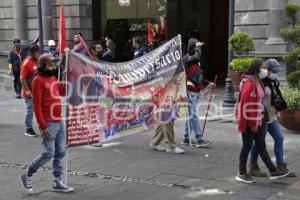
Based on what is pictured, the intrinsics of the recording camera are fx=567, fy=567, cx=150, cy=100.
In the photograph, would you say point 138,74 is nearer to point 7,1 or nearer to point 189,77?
point 189,77

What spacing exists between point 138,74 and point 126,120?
864 mm

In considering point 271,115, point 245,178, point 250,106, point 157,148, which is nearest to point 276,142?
point 271,115

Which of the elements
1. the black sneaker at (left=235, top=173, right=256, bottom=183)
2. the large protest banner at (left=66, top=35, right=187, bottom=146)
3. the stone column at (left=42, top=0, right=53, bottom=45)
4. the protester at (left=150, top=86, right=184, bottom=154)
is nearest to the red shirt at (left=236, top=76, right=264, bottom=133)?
the black sneaker at (left=235, top=173, right=256, bottom=183)

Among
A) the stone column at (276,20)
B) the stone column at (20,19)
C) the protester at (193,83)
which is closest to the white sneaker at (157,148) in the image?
the protester at (193,83)

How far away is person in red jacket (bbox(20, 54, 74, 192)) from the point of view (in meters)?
7.00

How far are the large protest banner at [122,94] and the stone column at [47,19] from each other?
38.6 feet

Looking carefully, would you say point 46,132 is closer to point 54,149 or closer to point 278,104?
point 54,149

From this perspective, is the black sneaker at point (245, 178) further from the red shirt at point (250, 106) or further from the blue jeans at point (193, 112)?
the blue jeans at point (193, 112)

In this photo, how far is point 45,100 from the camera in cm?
707

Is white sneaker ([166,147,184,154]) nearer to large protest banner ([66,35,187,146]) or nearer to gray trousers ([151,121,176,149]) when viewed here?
gray trousers ([151,121,176,149])

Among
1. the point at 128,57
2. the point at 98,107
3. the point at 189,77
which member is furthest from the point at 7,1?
the point at 98,107

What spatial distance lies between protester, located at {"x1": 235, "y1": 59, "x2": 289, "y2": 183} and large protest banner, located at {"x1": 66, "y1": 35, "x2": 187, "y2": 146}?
185cm

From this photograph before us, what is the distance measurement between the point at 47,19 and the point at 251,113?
1444cm

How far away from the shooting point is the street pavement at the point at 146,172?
23.2 feet
